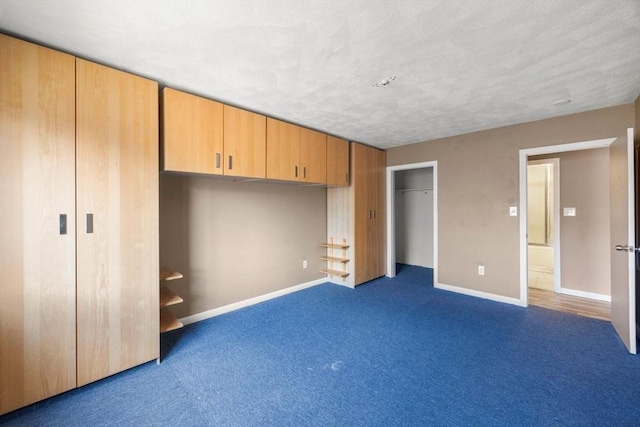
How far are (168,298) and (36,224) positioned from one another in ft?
3.64

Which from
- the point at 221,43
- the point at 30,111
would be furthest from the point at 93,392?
the point at 221,43

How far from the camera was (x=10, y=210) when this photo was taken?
64.4 inches

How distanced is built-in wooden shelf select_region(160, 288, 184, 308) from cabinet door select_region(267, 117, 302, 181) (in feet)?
5.00

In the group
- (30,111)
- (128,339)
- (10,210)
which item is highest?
(30,111)

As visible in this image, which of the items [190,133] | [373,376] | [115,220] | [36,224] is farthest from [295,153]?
[373,376]

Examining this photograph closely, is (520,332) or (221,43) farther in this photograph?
(520,332)

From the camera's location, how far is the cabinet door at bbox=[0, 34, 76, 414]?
1.63 metres

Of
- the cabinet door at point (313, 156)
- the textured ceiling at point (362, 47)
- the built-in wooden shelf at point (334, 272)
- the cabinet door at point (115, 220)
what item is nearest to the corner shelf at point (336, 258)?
the built-in wooden shelf at point (334, 272)

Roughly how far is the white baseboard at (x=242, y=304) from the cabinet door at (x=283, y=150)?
5.42ft

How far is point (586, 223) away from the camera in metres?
3.73

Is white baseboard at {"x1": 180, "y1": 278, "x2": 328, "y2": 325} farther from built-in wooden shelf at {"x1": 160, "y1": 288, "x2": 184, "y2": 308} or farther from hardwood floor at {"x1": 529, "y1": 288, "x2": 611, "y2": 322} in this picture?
hardwood floor at {"x1": 529, "y1": 288, "x2": 611, "y2": 322}

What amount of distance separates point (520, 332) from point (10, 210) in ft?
13.9

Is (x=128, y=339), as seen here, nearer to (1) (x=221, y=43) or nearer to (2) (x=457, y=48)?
(1) (x=221, y=43)

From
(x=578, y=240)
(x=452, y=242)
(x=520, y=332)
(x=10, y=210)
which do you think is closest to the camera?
(x=10, y=210)
